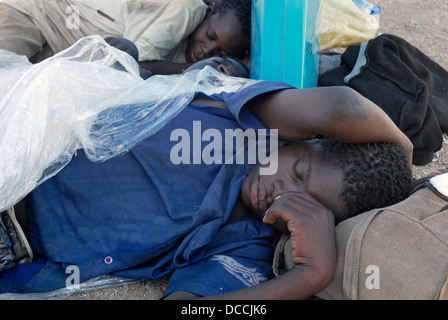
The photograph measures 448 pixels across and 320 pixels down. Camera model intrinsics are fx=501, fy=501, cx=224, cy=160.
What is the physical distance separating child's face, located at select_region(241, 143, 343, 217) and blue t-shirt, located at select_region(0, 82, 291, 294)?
8 cm

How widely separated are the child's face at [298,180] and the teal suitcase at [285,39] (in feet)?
2.45

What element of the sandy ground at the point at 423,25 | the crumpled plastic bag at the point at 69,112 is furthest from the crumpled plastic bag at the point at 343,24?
the crumpled plastic bag at the point at 69,112

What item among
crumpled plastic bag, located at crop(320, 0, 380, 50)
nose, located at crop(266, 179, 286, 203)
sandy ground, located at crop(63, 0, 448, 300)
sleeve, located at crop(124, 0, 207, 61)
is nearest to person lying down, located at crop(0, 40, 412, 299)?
nose, located at crop(266, 179, 286, 203)

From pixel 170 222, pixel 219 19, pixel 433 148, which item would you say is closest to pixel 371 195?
pixel 170 222

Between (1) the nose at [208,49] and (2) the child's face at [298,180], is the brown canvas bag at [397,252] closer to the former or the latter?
(2) the child's face at [298,180]

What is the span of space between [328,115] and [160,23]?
4.92ft

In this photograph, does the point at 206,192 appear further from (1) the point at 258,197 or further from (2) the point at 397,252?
(2) the point at 397,252

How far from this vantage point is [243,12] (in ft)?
9.05

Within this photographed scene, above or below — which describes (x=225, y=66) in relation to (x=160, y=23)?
below

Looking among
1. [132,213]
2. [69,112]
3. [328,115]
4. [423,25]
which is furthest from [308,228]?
[423,25]

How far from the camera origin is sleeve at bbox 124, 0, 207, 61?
259 centimetres

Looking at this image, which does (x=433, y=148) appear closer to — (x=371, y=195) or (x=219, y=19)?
(x=371, y=195)

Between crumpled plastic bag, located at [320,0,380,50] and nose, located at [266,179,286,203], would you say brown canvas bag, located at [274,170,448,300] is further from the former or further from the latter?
crumpled plastic bag, located at [320,0,380,50]

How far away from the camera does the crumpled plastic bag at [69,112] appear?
145 cm
